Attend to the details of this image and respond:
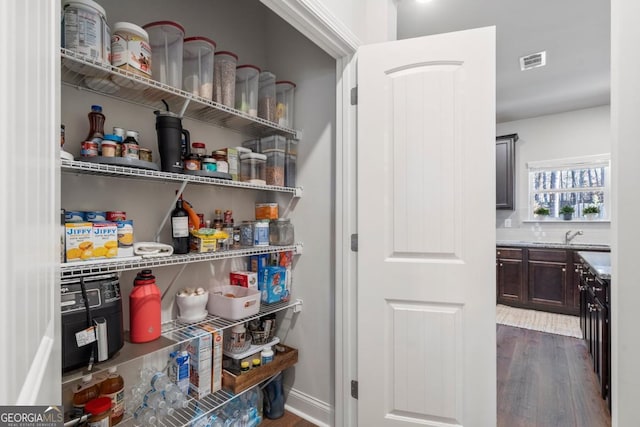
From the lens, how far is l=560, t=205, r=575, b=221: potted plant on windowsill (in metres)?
4.37

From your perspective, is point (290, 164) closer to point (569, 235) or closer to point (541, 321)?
point (541, 321)

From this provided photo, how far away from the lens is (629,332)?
103 cm

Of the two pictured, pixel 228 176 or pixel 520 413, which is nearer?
pixel 228 176

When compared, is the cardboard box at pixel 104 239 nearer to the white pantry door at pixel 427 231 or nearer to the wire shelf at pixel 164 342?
the wire shelf at pixel 164 342

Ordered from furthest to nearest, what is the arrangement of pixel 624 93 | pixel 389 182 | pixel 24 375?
1. pixel 389 182
2. pixel 624 93
3. pixel 24 375

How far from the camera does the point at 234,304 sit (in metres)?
1.59

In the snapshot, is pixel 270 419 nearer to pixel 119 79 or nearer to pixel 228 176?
pixel 228 176

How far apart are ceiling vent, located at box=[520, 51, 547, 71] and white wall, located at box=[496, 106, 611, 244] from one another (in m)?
1.83

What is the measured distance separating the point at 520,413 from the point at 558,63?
3180mm

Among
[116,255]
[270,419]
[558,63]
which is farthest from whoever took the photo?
[558,63]

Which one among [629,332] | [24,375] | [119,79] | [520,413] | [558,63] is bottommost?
[520,413]

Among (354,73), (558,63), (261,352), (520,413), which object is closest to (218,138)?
(354,73)

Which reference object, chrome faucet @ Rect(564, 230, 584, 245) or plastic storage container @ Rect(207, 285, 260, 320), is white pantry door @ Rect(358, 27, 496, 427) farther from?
chrome faucet @ Rect(564, 230, 584, 245)

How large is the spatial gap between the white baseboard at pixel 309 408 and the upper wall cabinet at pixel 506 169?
400 centimetres
